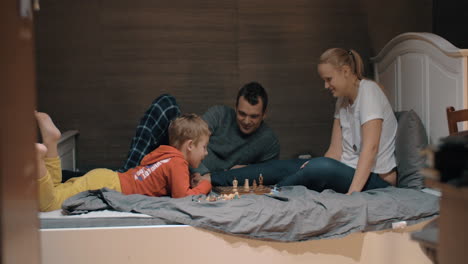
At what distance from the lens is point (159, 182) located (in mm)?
2471

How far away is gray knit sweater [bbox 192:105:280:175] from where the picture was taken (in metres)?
3.12

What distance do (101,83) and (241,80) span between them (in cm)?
90

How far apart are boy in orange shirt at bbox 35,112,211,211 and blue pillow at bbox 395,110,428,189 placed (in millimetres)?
938

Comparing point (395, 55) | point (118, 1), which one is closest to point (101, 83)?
point (118, 1)

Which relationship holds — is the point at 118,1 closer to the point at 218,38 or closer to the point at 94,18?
the point at 94,18

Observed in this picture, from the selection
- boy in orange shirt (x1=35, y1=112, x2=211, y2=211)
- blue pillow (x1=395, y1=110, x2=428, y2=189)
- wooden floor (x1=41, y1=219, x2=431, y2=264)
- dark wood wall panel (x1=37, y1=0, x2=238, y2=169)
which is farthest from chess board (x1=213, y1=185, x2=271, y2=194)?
dark wood wall panel (x1=37, y1=0, x2=238, y2=169)

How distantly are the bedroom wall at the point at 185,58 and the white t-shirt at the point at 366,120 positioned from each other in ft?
2.84

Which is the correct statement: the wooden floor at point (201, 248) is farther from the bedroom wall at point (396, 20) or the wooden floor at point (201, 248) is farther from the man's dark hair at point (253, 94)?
the bedroom wall at point (396, 20)

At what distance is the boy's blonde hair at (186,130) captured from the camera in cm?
252

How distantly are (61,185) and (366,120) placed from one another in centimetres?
138

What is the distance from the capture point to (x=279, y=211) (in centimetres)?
223

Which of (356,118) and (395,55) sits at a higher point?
(395,55)

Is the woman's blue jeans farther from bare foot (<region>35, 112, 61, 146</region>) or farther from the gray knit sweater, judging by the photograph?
bare foot (<region>35, 112, 61, 146</region>)

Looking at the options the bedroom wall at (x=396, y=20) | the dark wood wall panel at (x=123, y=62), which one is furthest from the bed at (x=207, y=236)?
the bedroom wall at (x=396, y=20)
